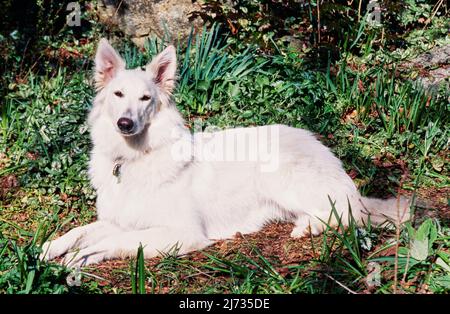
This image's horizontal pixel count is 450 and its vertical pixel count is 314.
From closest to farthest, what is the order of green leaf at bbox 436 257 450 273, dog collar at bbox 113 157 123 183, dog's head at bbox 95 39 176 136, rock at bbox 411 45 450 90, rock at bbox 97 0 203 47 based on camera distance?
1. green leaf at bbox 436 257 450 273
2. dog's head at bbox 95 39 176 136
3. dog collar at bbox 113 157 123 183
4. rock at bbox 411 45 450 90
5. rock at bbox 97 0 203 47

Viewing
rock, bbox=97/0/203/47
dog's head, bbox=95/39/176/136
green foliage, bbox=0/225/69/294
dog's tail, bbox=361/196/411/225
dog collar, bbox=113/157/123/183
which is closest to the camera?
green foliage, bbox=0/225/69/294

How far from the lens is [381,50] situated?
6.30 meters

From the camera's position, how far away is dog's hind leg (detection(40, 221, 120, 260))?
12.6 feet

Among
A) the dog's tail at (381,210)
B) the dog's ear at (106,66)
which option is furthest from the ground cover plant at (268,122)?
the dog's ear at (106,66)

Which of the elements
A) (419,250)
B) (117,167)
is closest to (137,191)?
(117,167)

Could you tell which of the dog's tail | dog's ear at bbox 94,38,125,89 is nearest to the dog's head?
dog's ear at bbox 94,38,125,89

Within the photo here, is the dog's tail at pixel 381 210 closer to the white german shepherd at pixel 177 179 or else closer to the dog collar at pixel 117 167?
the white german shepherd at pixel 177 179

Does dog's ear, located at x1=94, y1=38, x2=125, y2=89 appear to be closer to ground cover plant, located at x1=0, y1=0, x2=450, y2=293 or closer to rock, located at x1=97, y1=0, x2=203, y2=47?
ground cover plant, located at x1=0, y1=0, x2=450, y2=293

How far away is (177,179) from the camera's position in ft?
13.5

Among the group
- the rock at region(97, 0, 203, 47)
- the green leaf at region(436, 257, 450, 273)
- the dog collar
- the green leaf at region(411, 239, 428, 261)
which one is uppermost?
the rock at region(97, 0, 203, 47)

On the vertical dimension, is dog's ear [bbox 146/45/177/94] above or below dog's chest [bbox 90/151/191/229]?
above

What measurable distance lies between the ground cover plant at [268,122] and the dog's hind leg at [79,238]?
13 cm

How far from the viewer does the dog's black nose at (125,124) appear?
12.4 feet

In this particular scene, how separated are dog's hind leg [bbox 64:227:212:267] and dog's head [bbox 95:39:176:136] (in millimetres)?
685
